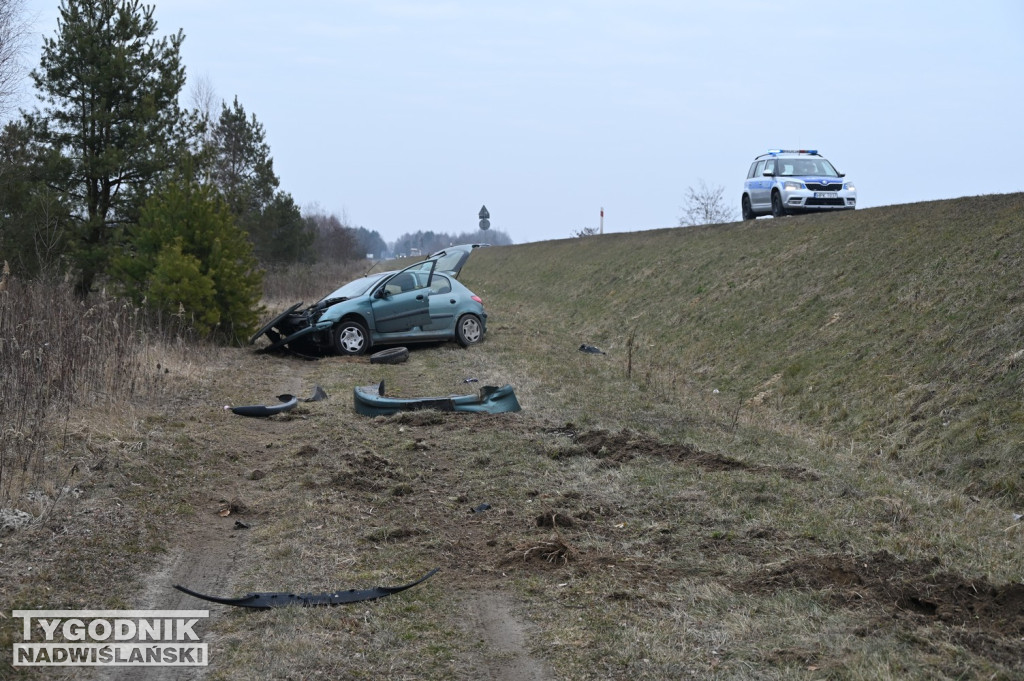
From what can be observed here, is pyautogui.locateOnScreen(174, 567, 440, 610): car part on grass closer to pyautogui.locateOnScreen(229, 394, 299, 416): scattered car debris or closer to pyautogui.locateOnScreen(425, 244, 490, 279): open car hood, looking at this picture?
pyautogui.locateOnScreen(229, 394, 299, 416): scattered car debris

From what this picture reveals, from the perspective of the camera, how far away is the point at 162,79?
2348cm

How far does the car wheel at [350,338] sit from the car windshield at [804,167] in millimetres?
13350

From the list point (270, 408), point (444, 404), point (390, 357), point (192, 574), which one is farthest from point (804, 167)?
point (192, 574)

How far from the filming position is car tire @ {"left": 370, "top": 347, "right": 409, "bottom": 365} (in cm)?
1617

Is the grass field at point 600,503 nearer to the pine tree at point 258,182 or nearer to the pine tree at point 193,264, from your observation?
the pine tree at point 193,264

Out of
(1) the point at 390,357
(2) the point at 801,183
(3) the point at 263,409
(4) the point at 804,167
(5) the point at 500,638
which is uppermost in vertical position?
(4) the point at 804,167

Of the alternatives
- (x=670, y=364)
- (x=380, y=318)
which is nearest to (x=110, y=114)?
(x=380, y=318)

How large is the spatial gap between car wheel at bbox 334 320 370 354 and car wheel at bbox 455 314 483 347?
6.70 ft

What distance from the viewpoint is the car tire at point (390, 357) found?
16172 millimetres

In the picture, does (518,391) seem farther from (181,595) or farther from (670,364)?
(181,595)

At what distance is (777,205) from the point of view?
998 inches

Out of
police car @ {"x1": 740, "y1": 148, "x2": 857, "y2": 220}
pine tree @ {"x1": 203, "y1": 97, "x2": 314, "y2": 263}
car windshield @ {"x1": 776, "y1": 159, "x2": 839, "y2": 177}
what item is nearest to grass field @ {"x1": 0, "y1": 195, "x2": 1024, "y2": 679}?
police car @ {"x1": 740, "y1": 148, "x2": 857, "y2": 220}

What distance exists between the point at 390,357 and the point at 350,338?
44.9 inches

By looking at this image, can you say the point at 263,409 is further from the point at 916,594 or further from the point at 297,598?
the point at 916,594
